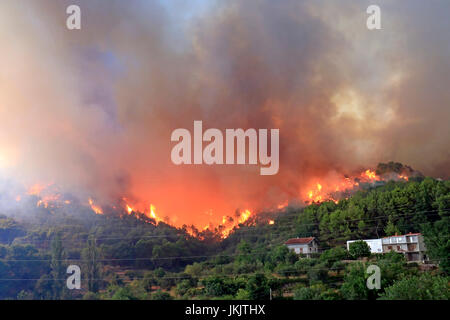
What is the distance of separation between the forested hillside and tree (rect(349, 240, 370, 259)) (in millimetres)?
126

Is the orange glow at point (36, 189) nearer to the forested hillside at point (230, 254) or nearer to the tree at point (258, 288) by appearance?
the forested hillside at point (230, 254)

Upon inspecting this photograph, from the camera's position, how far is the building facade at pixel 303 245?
1470 inches

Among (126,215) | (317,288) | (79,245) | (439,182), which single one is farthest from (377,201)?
(79,245)

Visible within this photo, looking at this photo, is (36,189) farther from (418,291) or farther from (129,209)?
(418,291)

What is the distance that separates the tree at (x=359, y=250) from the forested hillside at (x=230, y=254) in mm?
126

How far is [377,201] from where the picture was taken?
40906mm

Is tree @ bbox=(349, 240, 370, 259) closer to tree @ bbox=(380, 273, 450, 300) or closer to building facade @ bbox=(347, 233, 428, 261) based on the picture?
building facade @ bbox=(347, 233, 428, 261)

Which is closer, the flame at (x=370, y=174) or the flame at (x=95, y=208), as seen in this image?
the flame at (x=95, y=208)

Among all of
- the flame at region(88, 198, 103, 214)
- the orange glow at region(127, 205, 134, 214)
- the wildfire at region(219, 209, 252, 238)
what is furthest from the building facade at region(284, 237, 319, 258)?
the flame at region(88, 198, 103, 214)

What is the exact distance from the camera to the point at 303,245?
3769 cm

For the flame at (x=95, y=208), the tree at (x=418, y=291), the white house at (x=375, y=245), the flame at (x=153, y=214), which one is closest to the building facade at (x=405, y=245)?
the white house at (x=375, y=245)
